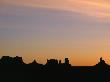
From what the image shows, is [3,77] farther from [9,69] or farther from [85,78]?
[85,78]

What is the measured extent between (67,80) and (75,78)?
2.17 m

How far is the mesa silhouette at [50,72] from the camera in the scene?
294ft

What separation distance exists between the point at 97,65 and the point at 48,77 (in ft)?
48.9

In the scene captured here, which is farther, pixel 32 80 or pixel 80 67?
pixel 80 67

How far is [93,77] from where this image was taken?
300ft

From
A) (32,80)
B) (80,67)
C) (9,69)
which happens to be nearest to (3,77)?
(9,69)

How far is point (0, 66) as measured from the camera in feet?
300

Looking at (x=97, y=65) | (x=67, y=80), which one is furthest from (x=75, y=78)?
(x=97, y=65)

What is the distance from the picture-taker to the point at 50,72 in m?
89.9

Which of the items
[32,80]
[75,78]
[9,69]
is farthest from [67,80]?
[9,69]

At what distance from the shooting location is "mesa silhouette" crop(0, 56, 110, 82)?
89.5 m

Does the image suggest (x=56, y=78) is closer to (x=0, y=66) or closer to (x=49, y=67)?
(x=49, y=67)

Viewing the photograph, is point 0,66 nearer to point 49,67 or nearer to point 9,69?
point 9,69

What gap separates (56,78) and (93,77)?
995 cm
